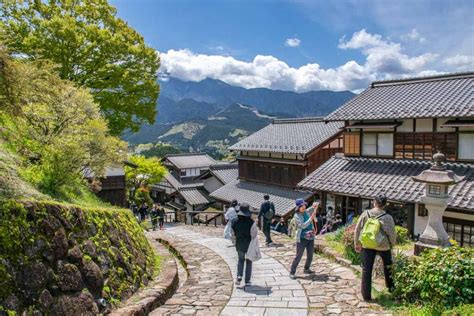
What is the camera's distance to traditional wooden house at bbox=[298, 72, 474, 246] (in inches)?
473

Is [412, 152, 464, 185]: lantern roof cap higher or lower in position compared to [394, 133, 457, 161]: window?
lower

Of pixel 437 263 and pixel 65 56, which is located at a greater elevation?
pixel 65 56

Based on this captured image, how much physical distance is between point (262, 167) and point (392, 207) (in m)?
14.7

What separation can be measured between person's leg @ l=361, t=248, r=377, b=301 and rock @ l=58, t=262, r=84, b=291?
179 inches

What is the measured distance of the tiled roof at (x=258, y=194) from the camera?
22970 mm

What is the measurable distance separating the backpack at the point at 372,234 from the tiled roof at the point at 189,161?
1633 inches

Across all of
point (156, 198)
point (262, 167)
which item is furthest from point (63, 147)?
point (156, 198)

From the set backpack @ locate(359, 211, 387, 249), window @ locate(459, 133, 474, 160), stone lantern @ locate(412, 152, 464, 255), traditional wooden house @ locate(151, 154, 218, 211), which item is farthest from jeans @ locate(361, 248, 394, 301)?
traditional wooden house @ locate(151, 154, 218, 211)

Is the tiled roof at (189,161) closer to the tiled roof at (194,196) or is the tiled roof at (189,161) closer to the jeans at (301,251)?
the tiled roof at (194,196)

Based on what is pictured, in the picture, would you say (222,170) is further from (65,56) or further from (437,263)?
(437,263)

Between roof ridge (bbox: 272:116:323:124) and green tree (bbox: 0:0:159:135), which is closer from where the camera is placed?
green tree (bbox: 0:0:159:135)

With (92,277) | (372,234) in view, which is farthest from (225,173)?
(92,277)

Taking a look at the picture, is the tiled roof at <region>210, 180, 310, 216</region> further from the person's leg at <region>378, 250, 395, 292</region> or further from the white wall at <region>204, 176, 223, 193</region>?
the person's leg at <region>378, 250, 395, 292</region>

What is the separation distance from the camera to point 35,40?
14.5 meters
